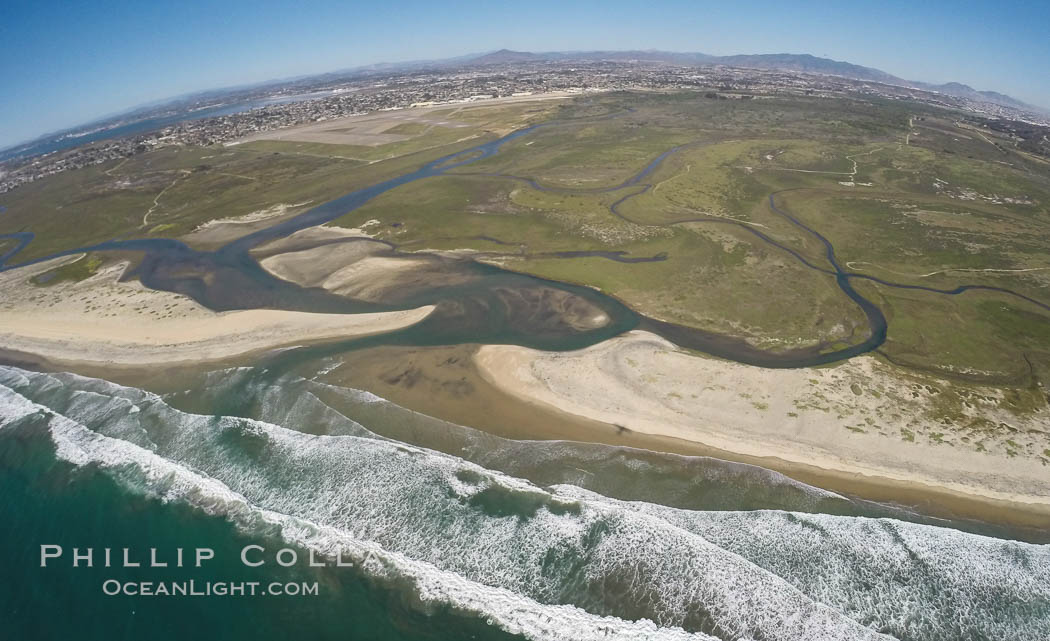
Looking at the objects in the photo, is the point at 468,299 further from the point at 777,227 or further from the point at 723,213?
the point at 777,227

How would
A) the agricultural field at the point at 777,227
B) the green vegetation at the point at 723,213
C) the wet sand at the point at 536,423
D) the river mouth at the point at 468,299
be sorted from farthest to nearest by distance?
the agricultural field at the point at 777,227, the green vegetation at the point at 723,213, the river mouth at the point at 468,299, the wet sand at the point at 536,423

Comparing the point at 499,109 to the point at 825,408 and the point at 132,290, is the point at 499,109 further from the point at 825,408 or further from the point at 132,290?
the point at 825,408

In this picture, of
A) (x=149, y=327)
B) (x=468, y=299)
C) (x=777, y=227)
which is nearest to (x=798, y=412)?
(x=468, y=299)

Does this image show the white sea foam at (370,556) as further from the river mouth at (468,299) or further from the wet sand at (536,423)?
the river mouth at (468,299)

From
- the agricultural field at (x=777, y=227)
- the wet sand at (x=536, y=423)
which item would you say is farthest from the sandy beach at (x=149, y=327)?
the agricultural field at (x=777, y=227)

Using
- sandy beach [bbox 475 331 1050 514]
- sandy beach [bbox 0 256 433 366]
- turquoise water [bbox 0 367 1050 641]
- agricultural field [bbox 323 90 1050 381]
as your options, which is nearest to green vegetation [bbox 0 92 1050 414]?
agricultural field [bbox 323 90 1050 381]

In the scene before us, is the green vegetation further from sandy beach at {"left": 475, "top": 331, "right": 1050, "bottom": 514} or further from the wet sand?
the wet sand

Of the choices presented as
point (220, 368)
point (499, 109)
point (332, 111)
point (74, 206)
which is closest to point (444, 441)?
point (220, 368)
